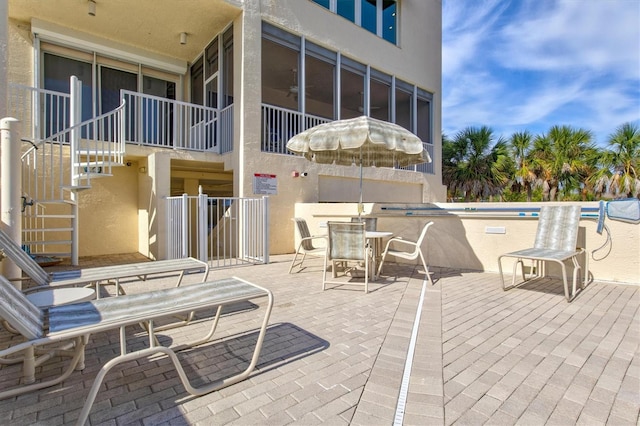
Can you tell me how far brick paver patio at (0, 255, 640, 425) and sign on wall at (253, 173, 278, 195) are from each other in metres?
4.46

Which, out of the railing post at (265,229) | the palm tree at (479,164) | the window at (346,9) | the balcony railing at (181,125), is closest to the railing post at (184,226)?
the railing post at (265,229)

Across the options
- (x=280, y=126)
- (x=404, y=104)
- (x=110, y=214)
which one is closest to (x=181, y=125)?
(x=280, y=126)

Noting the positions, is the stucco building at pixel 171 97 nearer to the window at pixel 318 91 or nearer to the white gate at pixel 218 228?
the window at pixel 318 91

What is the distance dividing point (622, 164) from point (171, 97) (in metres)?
19.5

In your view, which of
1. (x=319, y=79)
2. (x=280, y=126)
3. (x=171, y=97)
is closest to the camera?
(x=280, y=126)

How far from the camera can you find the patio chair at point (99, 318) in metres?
1.71

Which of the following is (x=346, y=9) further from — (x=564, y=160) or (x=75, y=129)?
(x=564, y=160)

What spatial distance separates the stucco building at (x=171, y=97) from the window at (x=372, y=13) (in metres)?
0.07

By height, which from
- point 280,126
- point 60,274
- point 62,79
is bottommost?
point 60,274

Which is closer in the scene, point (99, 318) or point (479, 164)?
point (99, 318)

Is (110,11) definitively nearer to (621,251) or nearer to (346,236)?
(346,236)

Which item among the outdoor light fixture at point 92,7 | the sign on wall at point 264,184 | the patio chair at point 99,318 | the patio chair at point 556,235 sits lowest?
the patio chair at point 99,318

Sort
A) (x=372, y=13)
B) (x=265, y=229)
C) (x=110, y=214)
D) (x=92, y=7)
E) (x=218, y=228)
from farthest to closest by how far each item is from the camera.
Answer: (x=372, y=13)
(x=110, y=214)
(x=92, y=7)
(x=218, y=228)
(x=265, y=229)

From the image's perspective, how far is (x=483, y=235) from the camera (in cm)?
618
